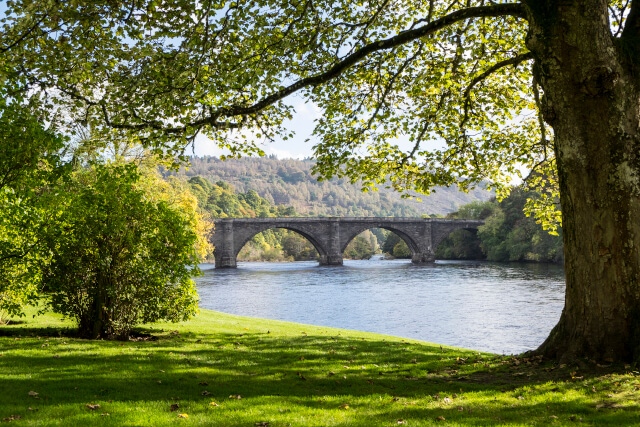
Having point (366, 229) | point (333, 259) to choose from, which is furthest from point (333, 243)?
point (366, 229)

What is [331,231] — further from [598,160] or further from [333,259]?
[598,160]

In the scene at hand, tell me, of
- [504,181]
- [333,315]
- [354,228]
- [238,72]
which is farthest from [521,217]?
[238,72]

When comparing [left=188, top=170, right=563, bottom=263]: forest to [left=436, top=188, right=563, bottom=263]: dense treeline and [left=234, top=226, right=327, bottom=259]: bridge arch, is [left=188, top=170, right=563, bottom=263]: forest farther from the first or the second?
[left=234, top=226, right=327, bottom=259]: bridge arch

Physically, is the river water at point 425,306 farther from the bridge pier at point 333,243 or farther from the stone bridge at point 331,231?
the bridge pier at point 333,243

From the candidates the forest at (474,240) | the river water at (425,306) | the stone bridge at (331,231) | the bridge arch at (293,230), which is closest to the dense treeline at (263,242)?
the forest at (474,240)

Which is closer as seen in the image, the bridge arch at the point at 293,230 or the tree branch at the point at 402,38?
the tree branch at the point at 402,38

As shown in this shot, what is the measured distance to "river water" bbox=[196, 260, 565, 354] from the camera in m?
19.8

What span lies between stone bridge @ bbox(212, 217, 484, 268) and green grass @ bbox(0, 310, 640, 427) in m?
61.7

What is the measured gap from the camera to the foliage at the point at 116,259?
34.4ft

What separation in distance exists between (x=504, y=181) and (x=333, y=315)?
40.6 ft

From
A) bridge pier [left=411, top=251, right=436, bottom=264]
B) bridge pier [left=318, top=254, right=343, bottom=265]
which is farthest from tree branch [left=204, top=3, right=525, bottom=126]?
bridge pier [left=411, top=251, right=436, bottom=264]

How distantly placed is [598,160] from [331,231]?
70.0 metres

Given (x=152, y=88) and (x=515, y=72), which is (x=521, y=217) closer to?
(x=515, y=72)

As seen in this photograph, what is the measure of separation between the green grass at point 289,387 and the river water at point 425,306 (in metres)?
8.76
